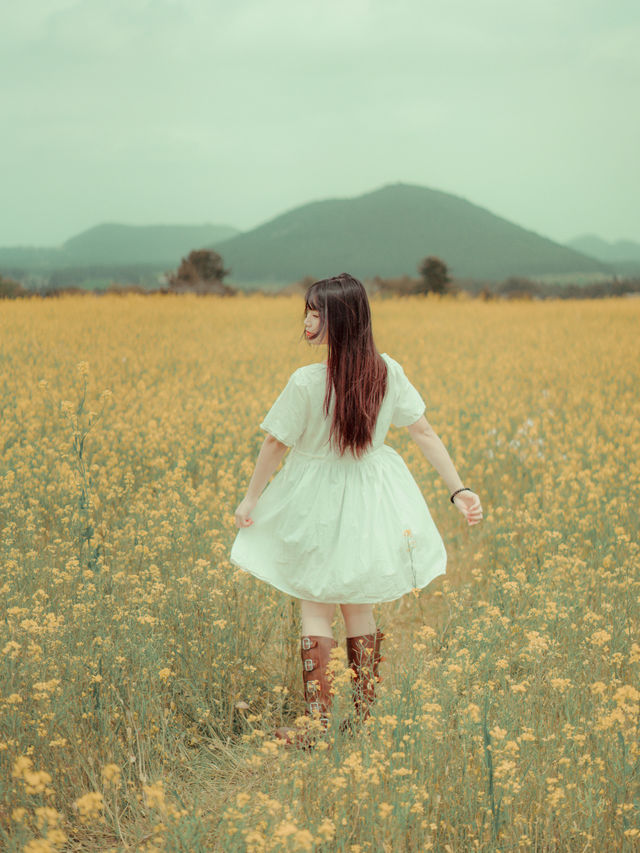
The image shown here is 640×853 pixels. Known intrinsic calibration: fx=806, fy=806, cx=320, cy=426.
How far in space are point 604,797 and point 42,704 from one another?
64.6 inches

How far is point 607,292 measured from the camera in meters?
30.9

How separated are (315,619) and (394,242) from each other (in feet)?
376

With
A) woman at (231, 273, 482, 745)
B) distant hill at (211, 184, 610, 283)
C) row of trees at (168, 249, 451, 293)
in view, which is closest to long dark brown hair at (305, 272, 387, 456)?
woman at (231, 273, 482, 745)

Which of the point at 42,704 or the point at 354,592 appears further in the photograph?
the point at 354,592

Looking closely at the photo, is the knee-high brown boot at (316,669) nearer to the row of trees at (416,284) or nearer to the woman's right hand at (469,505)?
the woman's right hand at (469,505)

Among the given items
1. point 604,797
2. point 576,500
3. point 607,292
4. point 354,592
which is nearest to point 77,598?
point 354,592

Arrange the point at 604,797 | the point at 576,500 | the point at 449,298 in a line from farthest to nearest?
the point at 449,298
the point at 576,500
the point at 604,797

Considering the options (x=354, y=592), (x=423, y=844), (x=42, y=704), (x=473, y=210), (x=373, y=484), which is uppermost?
(x=473, y=210)

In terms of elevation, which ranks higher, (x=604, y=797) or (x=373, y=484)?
(x=373, y=484)

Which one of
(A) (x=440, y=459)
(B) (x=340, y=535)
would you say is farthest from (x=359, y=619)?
(A) (x=440, y=459)

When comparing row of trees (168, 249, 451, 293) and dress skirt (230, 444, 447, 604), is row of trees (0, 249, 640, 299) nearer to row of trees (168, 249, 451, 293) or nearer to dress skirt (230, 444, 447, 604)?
row of trees (168, 249, 451, 293)

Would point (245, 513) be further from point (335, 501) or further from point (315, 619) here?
point (315, 619)

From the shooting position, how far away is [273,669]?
10.7 ft

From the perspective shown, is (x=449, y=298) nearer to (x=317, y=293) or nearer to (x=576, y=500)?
(x=576, y=500)
